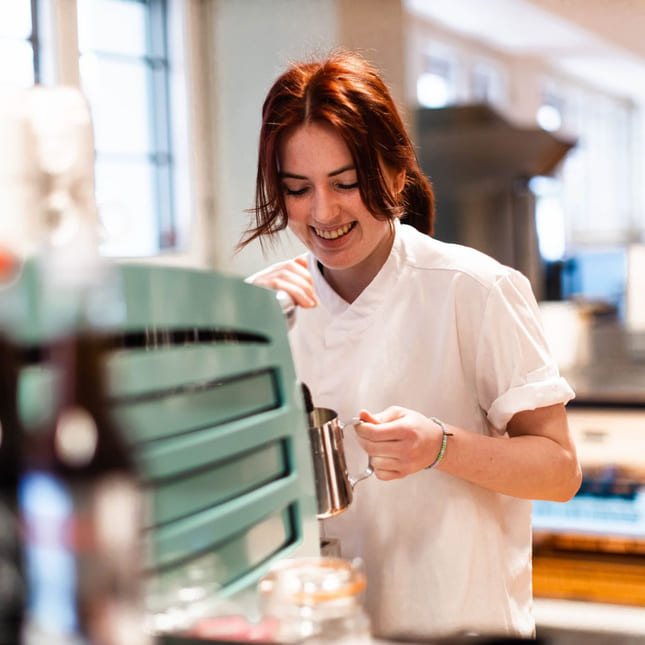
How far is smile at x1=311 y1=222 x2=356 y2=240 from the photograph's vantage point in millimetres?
844

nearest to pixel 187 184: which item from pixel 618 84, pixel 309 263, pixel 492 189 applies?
pixel 492 189

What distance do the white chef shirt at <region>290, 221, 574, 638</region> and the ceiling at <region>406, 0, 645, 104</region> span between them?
2.61 meters

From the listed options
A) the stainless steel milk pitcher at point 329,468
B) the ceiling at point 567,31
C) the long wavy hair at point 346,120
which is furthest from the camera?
the ceiling at point 567,31

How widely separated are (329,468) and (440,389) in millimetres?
198

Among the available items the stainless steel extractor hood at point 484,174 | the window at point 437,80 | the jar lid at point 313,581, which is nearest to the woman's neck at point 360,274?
the jar lid at point 313,581

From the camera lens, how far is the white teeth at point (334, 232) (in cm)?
84

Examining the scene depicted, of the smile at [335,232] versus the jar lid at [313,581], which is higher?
the smile at [335,232]

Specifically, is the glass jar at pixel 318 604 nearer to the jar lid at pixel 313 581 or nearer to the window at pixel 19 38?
the jar lid at pixel 313 581

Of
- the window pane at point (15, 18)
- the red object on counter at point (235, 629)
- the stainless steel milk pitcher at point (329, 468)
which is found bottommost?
the red object on counter at point (235, 629)

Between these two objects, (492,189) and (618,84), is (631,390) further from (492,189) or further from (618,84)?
(618,84)

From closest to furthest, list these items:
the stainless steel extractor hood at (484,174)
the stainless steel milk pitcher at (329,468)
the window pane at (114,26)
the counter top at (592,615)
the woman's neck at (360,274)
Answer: the stainless steel milk pitcher at (329,468)
the woman's neck at (360,274)
the counter top at (592,615)
the window pane at (114,26)
the stainless steel extractor hood at (484,174)

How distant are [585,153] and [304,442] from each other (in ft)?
22.0

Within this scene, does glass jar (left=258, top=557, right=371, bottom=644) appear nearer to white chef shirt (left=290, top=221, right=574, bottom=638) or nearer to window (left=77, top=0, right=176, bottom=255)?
white chef shirt (left=290, top=221, right=574, bottom=638)

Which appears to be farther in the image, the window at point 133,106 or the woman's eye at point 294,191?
the window at point 133,106
